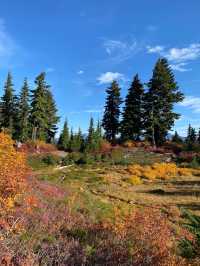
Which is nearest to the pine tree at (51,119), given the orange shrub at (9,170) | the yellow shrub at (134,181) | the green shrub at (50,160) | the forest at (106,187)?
the forest at (106,187)

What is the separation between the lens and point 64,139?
65250 mm

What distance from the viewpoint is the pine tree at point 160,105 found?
56.0m

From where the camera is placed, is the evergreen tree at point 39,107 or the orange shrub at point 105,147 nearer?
the orange shrub at point 105,147

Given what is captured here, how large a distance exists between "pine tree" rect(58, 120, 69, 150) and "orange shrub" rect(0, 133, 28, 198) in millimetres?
46913

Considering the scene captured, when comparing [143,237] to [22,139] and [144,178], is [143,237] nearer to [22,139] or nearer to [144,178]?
[144,178]

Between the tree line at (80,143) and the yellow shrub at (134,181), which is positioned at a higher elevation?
the tree line at (80,143)

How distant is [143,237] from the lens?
9.98 meters

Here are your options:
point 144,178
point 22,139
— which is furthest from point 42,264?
point 22,139

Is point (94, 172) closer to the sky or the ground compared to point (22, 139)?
closer to the ground

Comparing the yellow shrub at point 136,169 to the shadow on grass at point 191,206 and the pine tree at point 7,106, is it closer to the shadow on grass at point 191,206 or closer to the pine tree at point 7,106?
the shadow on grass at point 191,206

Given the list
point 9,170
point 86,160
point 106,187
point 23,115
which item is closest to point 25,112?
point 23,115

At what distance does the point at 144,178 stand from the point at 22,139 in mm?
31393

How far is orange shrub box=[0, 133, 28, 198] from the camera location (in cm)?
1208

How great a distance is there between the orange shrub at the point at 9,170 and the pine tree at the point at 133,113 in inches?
1807
